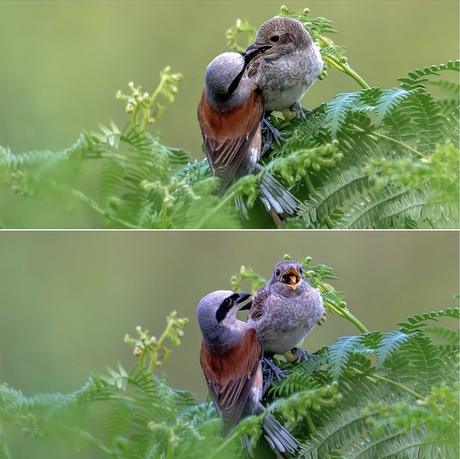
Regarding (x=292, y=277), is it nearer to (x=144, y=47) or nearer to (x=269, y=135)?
(x=269, y=135)

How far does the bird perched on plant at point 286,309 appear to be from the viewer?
6.44ft

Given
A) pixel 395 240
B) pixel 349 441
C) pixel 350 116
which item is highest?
pixel 395 240

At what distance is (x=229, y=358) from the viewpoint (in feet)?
6.48

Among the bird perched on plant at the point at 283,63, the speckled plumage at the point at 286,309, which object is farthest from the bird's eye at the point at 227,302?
the bird perched on plant at the point at 283,63

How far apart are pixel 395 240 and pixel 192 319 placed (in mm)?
680

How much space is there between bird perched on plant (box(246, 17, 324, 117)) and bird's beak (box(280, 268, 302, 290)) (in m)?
0.37

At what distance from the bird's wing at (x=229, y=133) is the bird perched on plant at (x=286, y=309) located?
33 cm

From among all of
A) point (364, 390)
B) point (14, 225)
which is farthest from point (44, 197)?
point (364, 390)

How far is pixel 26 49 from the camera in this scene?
3.99m

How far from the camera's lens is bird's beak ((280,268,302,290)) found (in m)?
1.99

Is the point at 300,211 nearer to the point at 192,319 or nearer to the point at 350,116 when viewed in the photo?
the point at 350,116

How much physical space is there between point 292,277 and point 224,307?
0.17 metres

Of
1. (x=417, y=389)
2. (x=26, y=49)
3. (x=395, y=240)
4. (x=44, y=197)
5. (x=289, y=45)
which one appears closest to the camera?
(x=44, y=197)

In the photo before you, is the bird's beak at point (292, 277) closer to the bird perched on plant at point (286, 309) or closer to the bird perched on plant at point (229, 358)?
the bird perched on plant at point (286, 309)
